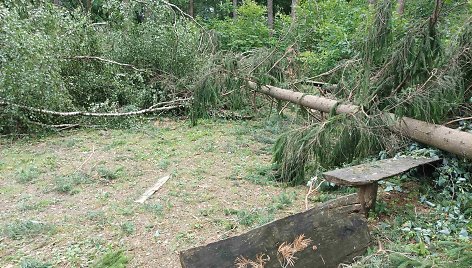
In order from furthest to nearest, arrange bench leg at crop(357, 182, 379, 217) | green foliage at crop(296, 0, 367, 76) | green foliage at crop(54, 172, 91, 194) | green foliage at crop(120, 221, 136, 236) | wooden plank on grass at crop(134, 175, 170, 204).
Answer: green foliage at crop(296, 0, 367, 76) < green foliage at crop(54, 172, 91, 194) < wooden plank on grass at crop(134, 175, 170, 204) < green foliage at crop(120, 221, 136, 236) < bench leg at crop(357, 182, 379, 217)

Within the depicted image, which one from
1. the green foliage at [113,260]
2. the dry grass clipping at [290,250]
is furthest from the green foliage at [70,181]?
the dry grass clipping at [290,250]

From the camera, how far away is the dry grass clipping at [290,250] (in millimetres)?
2361

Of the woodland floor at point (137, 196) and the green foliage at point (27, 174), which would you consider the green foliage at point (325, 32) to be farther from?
the green foliage at point (27, 174)

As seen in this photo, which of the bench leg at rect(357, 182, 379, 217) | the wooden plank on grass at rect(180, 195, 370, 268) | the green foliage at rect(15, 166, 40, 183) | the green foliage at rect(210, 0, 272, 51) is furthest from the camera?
the green foliage at rect(210, 0, 272, 51)

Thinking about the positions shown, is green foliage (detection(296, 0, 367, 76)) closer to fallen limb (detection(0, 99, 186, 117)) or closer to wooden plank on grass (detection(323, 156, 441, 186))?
fallen limb (detection(0, 99, 186, 117))

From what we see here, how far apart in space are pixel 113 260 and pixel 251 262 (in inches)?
43.0

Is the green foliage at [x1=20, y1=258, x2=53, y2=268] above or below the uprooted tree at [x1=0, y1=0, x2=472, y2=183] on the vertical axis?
below

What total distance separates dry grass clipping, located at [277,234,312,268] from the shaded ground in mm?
874

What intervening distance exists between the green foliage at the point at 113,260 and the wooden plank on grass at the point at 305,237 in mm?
778

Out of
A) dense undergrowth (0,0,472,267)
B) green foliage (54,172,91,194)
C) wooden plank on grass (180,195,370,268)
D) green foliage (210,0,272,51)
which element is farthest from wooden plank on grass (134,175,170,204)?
green foliage (210,0,272,51)

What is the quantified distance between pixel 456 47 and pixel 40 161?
5.33 meters

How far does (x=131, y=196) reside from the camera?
160 inches

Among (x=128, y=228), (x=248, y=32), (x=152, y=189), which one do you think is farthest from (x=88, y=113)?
(x=248, y=32)

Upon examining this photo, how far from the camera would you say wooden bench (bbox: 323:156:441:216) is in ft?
9.80
